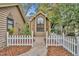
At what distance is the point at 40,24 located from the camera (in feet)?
14.2

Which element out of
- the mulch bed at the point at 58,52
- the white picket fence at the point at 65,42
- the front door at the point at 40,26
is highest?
the front door at the point at 40,26

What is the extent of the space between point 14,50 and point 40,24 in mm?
614

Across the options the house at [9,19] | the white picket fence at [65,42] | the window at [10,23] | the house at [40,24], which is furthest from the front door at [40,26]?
the window at [10,23]

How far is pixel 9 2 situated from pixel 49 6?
0.66m

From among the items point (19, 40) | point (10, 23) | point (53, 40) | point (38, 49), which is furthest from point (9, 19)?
point (53, 40)

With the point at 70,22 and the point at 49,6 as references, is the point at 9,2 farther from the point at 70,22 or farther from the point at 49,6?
the point at 70,22

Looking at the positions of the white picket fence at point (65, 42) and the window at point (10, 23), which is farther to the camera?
the window at point (10, 23)

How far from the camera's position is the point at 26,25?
4.29 m

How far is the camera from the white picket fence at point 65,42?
13.9ft

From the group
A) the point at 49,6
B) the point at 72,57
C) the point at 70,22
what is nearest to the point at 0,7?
the point at 49,6

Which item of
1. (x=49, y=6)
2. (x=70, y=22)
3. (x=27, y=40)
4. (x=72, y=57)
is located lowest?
(x=72, y=57)

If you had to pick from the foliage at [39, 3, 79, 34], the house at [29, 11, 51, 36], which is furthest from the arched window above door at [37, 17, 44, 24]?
the foliage at [39, 3, 79, 34]

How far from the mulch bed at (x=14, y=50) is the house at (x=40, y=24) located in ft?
1.00

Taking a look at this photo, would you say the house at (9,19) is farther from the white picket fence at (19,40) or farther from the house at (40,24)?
the house at (40,24)
